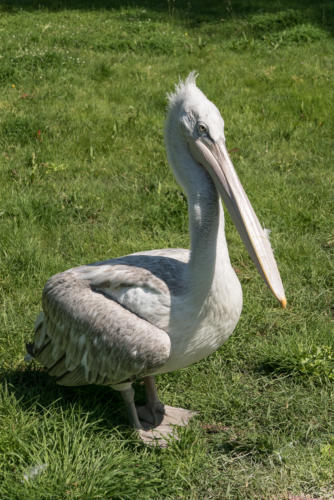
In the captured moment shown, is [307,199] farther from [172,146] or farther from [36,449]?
[36,449]

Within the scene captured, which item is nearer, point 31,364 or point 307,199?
point 31,364

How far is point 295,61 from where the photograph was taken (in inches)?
336

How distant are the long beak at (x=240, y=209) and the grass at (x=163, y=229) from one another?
0.99m

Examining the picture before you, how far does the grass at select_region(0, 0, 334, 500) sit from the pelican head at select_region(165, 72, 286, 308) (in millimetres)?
1028

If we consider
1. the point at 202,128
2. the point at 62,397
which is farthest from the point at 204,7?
the point at 62,397

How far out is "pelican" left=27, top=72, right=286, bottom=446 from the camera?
278 cm

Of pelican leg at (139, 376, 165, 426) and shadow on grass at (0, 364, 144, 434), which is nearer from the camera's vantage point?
shadow on grass at (0, 364, 144, 434)

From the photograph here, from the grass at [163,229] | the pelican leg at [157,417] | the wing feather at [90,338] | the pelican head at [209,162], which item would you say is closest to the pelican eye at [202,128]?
the pelican head at [209,162]

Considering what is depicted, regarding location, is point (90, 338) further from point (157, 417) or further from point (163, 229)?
point (163, 229)

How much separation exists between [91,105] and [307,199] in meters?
3.10

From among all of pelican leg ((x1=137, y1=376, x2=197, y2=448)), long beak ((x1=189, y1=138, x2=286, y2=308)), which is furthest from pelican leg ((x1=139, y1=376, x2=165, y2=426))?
long beak ((x1=189, y1=138, x2=286, y2=308))

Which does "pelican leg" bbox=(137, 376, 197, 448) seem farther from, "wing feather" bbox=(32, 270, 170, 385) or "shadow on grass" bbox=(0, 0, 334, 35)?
"shadow on grass" bbox=(0, 0, 334, 35)

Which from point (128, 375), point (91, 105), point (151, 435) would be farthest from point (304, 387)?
point (91, 105)

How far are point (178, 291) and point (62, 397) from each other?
0.94 meters
